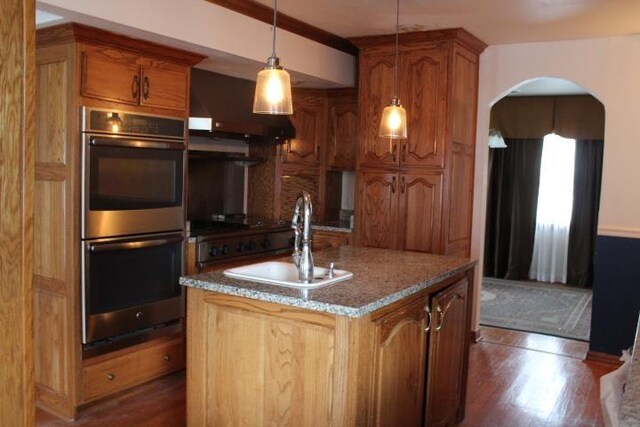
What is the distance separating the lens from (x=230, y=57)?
3.71 m

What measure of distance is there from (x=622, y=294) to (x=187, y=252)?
311 cm

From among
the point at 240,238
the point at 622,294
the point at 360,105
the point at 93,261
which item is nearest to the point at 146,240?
the point at 93,261

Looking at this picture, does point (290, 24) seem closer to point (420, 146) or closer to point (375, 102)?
point (375, 102)

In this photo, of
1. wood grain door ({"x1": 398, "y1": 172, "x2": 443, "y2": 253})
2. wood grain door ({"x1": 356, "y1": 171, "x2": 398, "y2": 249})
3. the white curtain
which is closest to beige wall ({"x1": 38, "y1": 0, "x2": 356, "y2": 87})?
wood grain door ({"x1": 356, "y1": 171, "x2": 398, "y2": 249})

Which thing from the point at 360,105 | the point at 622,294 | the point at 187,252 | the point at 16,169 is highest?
the point at 360,105

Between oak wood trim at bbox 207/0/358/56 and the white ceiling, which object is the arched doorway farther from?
oak wood trim at bbox 207/0/358/56

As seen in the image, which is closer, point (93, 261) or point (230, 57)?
point (93, 261)

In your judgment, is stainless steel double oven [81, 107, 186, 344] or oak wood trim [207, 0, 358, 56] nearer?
stainless steel double oven [81, 107, 186, 344]

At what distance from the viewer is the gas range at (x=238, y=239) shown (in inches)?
154

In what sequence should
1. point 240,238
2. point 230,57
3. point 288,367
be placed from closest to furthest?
1. point 288,367
2. point 230,57
3. point 240,238

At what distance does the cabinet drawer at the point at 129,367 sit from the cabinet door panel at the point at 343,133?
2.17 meters

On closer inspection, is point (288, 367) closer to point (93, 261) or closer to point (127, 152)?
point (93, 261)

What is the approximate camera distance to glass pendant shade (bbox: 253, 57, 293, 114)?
2254mm

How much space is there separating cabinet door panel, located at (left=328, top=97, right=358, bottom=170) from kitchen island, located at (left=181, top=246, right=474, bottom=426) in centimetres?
251
